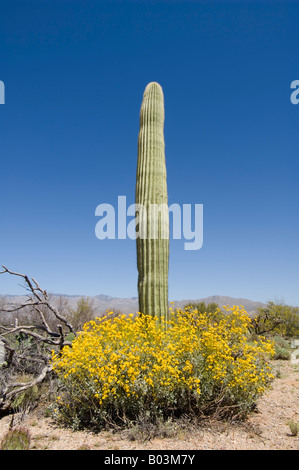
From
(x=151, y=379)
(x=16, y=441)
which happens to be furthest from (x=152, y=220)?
(x=16, y=441)

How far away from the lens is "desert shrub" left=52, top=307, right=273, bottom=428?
3.77 m

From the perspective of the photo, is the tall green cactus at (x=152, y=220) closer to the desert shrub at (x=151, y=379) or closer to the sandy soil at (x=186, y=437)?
the desert shrub at (x=151, y=379)

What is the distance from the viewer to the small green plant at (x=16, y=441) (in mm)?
3096

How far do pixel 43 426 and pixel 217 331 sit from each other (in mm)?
2694

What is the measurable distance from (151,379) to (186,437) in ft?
2.40

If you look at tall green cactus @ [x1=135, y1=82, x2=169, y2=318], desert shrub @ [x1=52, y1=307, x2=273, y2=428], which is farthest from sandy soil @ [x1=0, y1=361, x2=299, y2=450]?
tall green cactus @ [x1=135, y1=82, x2=169, y2=318]

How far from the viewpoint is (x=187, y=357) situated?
407cm

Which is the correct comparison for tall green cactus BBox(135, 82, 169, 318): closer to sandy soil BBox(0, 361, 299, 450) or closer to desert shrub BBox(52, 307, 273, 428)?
desert shrub BBox(52, 307, 273, 428)

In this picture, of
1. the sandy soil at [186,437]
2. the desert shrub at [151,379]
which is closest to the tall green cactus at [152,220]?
the desert shrub at [151,379]

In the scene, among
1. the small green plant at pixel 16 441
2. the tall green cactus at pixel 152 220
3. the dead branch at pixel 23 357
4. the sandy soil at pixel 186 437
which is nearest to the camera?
the small green plant at pixel 16 441

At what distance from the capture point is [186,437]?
361cm

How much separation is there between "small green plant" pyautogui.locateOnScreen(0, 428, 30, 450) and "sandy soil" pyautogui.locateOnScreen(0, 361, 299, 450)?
20cm

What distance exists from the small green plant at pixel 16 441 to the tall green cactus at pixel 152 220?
278 cm

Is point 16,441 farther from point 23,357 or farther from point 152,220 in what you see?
point 152,220
